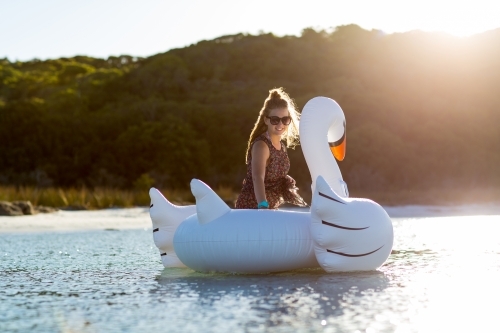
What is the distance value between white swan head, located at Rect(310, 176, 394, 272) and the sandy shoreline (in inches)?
308

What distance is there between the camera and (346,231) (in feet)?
20.1

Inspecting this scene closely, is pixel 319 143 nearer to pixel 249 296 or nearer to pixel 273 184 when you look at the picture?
pixel 273 184

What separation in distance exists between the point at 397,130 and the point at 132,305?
1241 inches

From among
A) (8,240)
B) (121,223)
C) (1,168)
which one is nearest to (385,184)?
(1,168)

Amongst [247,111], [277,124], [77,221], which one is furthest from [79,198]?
[247,111]

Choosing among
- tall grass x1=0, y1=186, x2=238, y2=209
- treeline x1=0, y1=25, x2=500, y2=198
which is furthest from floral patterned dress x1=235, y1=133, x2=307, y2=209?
treeline x1=0, y1=25, x2=500, y2=198

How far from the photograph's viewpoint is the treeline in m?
30.6

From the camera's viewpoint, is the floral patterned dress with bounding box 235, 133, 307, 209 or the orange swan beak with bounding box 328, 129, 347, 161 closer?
the floral patterned dress with bounding box 235, 133, 307, 209

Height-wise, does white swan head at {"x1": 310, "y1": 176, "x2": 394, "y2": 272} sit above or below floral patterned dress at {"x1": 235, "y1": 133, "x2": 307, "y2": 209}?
below

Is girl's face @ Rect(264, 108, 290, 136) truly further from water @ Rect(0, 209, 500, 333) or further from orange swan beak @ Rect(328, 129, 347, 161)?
water @ Rect(0, 209, 500, 333)

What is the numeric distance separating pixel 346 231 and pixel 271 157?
3.67ft

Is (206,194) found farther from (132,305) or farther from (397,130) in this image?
(397,130)

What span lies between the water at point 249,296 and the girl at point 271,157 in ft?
2.40

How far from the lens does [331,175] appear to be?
22.9 ft
